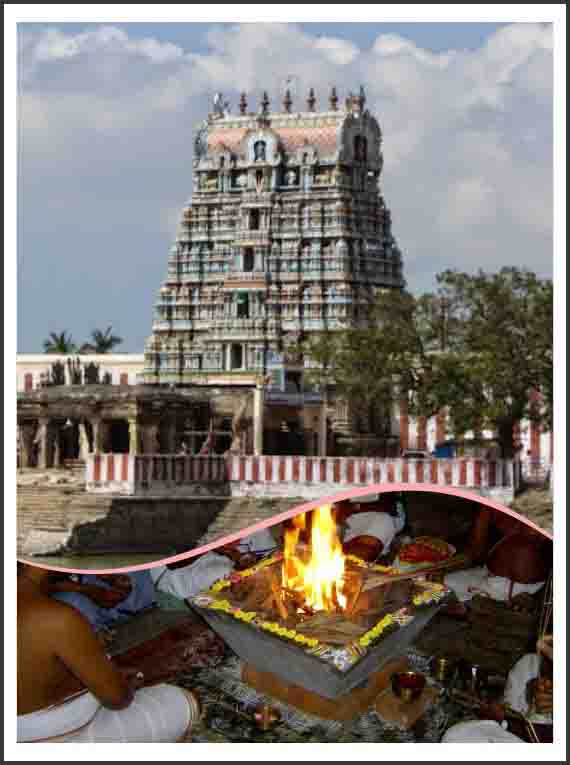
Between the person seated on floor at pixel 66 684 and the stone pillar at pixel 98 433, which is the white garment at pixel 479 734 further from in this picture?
the stone pillar at pixel 98 433

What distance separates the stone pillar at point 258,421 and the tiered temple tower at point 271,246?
230 centimetres

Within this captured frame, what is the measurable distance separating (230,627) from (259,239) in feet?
55.2

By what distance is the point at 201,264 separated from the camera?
20.9 meters

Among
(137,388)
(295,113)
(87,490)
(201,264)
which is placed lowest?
(87,490)

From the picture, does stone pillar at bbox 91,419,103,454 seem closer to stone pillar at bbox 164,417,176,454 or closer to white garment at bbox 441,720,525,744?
stone pillar at bbox 164,417,176,454

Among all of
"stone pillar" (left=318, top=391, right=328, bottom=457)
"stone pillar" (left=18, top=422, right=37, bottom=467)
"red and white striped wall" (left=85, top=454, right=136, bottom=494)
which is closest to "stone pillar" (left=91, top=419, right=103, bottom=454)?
"stone pillar" (left=18, top=422, right=37, bottom=467)

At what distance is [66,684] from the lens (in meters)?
3.44

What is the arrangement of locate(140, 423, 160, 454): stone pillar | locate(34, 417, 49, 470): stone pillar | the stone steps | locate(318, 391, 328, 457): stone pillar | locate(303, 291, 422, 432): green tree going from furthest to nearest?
locate(318, 391, 328, 457): stone pillar → locate(140, 423, 160, 454): stone pillar → locate(34, 417, 49, 470): stone pillar → locate(303, 291, 422, 432): green tree → the stone steps

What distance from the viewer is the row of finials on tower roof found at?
67.9 ft

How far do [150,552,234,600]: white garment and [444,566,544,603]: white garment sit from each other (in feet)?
2.71

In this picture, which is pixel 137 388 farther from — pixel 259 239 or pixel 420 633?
pixel 420 633

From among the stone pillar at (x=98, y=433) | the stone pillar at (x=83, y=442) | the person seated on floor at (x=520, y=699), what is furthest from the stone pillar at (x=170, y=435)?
the person seated on floor at (x=520, y=699)

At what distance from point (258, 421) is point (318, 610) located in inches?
502

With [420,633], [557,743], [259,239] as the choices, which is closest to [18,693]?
[420,633]
